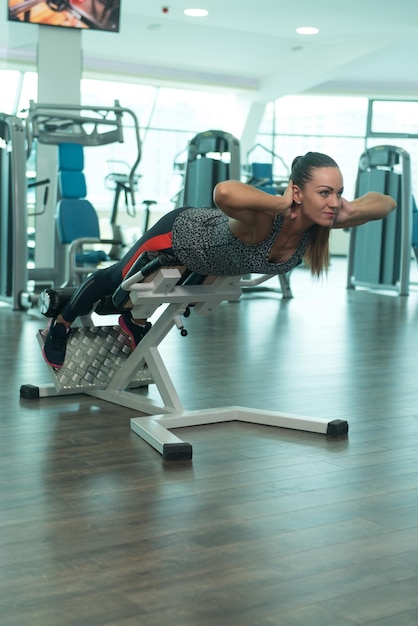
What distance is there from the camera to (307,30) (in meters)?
9.34

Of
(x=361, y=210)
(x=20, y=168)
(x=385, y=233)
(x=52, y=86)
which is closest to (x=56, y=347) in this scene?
(x=361, y=210)

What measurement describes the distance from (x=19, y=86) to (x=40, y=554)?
30.1 feet

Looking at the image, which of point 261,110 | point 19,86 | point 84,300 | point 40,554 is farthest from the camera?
point 261,110

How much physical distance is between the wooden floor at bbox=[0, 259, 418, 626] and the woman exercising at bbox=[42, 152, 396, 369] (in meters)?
0.54

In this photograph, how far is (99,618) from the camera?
1.45 metres

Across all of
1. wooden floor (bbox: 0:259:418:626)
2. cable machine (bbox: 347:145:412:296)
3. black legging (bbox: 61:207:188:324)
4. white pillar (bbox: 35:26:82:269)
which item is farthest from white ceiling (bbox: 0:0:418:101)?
wooden floor (bbox: 0:259:418:626)

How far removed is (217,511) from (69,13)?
586 cm

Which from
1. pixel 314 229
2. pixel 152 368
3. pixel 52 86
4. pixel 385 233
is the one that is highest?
pixel 52 86

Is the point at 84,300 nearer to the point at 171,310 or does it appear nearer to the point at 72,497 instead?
the point at 171,310

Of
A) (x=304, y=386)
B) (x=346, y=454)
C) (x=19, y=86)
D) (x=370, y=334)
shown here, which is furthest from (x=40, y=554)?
(x=19, y=86)

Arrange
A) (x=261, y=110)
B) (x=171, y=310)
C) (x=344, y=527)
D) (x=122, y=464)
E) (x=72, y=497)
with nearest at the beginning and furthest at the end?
(x=344, y=527) → (x=72, y=497) → (x=122, y=464) → (x=171, y=310) → (x=261, y=110)

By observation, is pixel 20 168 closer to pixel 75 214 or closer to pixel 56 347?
pixel 75 214

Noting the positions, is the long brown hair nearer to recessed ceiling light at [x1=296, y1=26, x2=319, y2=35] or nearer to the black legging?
the black legging

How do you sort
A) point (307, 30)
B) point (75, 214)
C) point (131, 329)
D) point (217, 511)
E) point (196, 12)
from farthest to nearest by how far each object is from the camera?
point (307, 30), point (196, 12), point (75, 214), point (131, 329), point (217, 511)
